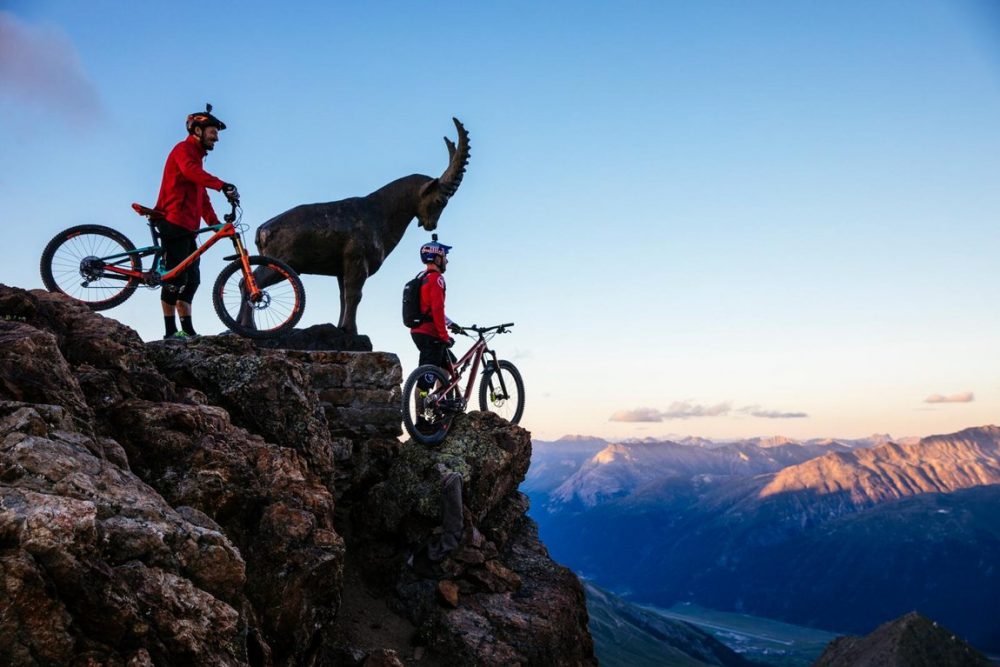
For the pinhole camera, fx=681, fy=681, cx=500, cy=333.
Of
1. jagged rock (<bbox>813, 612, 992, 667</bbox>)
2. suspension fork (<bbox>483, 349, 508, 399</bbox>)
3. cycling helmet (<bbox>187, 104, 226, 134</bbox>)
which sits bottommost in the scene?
jagged rock (<bbox>813, 612, 992, 667</bbox>)

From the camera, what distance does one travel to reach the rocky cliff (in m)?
5.55

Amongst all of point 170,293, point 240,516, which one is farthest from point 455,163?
point 240,516

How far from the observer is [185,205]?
1385 cm

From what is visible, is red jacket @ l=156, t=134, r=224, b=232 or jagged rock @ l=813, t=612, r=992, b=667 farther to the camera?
jagged rock @ l=813, t=612, r=992, b=667

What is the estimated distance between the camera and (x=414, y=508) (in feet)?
51.6

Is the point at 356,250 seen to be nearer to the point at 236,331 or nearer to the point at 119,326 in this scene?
the point at 236,331

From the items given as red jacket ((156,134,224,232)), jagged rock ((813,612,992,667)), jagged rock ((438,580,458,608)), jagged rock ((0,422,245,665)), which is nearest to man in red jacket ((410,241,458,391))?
jagged rock ((438,580,458,608))

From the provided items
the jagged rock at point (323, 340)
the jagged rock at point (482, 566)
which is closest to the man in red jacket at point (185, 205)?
the jagged rock at point (323, 340)

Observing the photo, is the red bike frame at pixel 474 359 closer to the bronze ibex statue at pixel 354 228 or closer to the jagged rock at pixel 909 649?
the bronze ibex statue at pixel 354 228

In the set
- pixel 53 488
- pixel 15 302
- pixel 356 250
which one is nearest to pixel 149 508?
pixel 53 488

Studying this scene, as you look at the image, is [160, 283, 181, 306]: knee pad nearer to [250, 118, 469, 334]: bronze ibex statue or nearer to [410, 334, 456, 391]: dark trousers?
[250, 118, 469, 334]: bronze ibex statue

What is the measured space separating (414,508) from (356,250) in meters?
7.16

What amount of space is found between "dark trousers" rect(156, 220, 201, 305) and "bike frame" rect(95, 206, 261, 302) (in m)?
0.13

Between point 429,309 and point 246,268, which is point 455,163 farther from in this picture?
point 246,268
